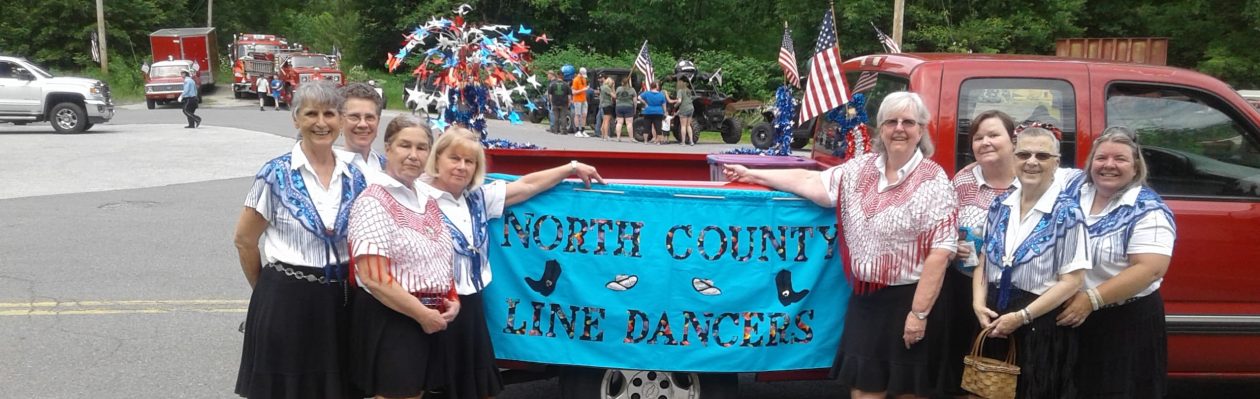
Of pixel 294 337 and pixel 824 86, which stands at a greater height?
pixel 824 86

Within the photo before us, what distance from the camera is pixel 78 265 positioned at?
27.6 ft

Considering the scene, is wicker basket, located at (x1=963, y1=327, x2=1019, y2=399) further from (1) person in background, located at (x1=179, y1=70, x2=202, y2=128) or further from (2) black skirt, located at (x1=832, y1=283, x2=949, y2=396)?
(1) person in background, located at (x1=179, y1=70, x2=202, y2=128)

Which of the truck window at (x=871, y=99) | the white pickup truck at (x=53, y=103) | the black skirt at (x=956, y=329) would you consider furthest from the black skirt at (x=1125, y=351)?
the white pickup truck at (x=53, y=103)

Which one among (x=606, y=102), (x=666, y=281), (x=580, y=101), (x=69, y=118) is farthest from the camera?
(x=580, y=101)

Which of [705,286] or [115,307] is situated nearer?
[705,286]

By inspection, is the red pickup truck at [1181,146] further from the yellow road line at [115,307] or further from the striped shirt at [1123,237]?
the yellow road line at [115,307]

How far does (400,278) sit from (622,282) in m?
1.05

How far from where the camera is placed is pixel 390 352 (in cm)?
369

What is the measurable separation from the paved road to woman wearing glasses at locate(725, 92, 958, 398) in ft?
5.77

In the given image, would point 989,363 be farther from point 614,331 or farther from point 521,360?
point 521,360

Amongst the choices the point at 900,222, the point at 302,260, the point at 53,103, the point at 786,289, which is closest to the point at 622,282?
the point at 786,289

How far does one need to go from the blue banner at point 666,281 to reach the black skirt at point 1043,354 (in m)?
0.75

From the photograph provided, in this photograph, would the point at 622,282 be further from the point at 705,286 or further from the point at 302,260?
the point at 302,260

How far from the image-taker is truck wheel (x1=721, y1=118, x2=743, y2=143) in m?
23.0
